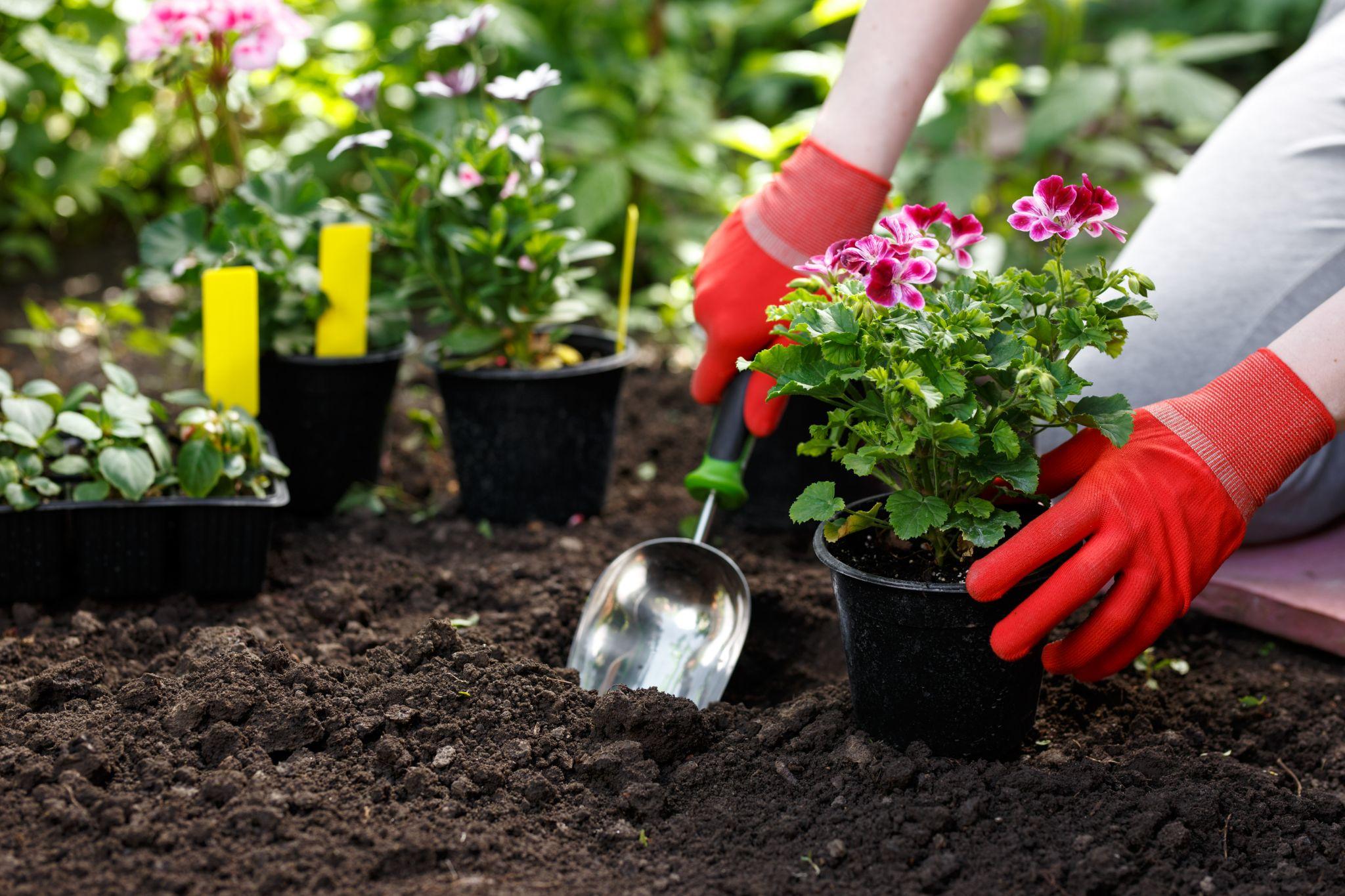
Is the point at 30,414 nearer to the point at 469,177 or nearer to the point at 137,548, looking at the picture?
the point at 137,548

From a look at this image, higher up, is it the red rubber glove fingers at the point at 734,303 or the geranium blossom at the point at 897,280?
the geranium blossom at the point at 897,280

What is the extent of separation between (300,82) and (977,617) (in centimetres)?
245

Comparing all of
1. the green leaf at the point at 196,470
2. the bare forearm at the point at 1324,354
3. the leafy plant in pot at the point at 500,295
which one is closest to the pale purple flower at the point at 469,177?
the leafy plant in pot at the point at 500,295

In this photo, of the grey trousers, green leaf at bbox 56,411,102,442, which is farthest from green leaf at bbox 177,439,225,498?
the grey trousers

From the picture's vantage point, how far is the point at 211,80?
80.5 inches

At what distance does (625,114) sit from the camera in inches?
118

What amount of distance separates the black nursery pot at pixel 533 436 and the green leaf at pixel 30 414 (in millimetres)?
583

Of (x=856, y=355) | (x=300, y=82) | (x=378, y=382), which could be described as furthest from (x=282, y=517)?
(x=300, y=82)

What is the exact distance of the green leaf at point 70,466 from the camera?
158 centimetres

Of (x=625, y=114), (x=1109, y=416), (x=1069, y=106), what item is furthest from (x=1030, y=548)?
(x=625, y=114)

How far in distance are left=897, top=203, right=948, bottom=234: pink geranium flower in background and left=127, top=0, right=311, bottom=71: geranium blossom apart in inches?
48.0

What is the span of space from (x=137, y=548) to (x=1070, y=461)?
4.10ft

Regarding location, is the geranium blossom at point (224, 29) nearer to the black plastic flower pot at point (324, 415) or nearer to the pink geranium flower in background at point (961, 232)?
the black plastic flower pot at point (324, 415)

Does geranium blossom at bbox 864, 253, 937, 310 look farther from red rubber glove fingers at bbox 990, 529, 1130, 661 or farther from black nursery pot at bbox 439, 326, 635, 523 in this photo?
black nursery pot at bbox 439, 326, 635, 523
